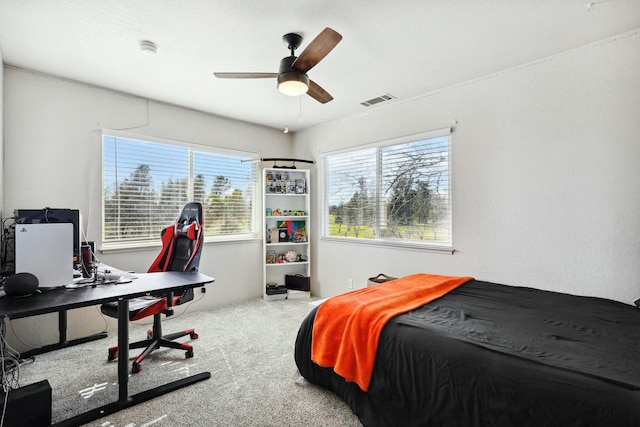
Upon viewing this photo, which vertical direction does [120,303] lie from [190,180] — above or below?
below

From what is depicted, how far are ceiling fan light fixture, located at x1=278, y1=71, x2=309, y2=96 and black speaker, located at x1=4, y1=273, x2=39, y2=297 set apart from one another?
187 centimetres

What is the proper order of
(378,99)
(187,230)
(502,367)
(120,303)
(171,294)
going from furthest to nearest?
(378,99)
(187,230)
(171,294)
(120,303)
(502,367)

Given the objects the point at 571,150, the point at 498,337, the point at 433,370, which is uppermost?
the point at 571,150

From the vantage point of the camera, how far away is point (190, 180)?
12.6 feet

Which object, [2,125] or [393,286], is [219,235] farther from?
[393,286]

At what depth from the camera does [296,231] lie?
457 cm

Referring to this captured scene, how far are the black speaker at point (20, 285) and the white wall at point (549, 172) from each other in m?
3.10

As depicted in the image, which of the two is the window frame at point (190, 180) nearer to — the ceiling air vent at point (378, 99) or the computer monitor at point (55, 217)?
the computer monitor at point (55, 217)

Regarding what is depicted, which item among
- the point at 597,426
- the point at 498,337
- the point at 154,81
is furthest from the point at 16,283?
the point at 597,426

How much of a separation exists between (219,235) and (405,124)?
272 centimetres

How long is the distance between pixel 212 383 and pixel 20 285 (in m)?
1.28

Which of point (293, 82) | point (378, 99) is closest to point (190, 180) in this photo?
point (293, 82)

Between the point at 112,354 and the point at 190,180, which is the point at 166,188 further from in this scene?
the point at 112,354

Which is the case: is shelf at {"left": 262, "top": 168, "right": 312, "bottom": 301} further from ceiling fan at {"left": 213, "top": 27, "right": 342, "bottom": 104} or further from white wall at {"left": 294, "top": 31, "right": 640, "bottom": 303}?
ceiling fan at {"left": 213, "top": 27, "right": 342, "bottom": 104}
